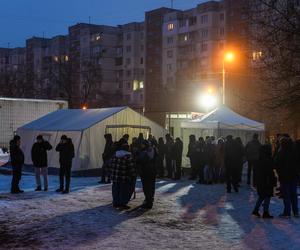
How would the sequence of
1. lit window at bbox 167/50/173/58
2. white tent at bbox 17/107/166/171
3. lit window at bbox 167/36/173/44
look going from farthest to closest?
lit window at bbox 167/50/173/58 < lit window at bbox 167/36/173/44 < white tent at bbox 17/107/166/171

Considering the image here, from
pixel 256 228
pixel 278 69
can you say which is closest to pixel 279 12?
pixel 278 69

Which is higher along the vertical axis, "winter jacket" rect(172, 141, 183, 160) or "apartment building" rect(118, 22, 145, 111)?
"apartment building" rect(118, 22, 145, 111)

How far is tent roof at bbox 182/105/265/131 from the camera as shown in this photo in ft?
76.5

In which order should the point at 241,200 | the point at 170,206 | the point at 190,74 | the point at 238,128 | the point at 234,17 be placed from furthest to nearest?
the point at 190,74 < the point at 234,17 < the point at 238,128 < the point at 241,200 < the point at 170,206

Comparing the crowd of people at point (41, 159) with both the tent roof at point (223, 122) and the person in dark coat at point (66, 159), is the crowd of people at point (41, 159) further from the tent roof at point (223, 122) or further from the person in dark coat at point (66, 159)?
the tent roof at point (223, 122)

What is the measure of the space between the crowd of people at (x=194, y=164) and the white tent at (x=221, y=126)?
2305mm

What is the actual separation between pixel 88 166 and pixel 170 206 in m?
9.23

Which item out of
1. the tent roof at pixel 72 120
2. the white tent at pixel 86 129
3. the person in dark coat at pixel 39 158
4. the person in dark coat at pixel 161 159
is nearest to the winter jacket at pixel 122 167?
the person in dark coat at pixel 39 158

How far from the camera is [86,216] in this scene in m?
11.5

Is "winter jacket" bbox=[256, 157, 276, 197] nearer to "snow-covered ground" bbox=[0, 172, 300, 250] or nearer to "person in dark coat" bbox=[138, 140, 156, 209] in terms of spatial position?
"snow-covered ground" bbox=[0, 172, 300, 250]

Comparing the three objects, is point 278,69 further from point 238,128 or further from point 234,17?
point 234,17

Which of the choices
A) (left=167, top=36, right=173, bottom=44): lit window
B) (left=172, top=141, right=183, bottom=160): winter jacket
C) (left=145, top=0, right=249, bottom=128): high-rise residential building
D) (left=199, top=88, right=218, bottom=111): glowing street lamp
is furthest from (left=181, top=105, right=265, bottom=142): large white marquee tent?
(left=167, top=36, right=173, bottom=44): lit window

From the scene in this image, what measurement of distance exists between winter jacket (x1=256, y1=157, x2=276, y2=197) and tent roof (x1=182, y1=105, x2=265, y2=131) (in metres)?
11.8

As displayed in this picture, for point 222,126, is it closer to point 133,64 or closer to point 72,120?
point 72,120
